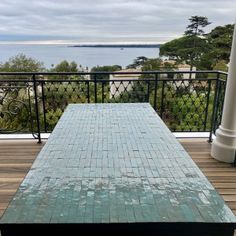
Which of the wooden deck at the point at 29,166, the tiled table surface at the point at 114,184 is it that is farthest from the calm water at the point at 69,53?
the tiled table surface at the point at 114,184

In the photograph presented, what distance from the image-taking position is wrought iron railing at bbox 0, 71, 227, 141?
3.51m

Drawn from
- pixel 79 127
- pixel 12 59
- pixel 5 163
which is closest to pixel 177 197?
pixel 79 127

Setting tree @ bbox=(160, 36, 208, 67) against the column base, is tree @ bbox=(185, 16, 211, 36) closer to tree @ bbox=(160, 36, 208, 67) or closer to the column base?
tree @ bbox=(160, 36, 208, 67)

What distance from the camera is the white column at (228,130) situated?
2908 mm

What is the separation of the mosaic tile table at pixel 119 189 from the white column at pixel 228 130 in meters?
1.57

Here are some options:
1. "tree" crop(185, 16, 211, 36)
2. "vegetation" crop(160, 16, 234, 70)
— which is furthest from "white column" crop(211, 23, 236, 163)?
"tree" crop(185, 16, 211, 36)

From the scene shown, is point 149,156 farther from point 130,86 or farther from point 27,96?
point 27,96

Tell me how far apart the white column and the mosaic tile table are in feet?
5.14

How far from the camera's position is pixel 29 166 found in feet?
9.22

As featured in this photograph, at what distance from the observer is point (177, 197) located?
996 millimetres

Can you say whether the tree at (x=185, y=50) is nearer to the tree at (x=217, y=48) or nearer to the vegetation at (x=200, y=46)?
the vegetation at (x=200, y=46)

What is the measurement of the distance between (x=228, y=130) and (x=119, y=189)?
232 centimetres
